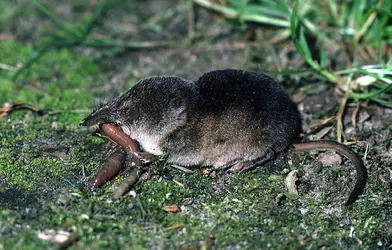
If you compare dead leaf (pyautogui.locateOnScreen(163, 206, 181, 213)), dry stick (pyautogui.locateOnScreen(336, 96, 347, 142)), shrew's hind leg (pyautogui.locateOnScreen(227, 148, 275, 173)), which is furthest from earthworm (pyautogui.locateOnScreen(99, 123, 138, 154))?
dry stick (pyautogui.locateOnScreen(336, 96, 347, 142))

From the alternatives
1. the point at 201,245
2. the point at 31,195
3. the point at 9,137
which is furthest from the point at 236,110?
the point at 9,137

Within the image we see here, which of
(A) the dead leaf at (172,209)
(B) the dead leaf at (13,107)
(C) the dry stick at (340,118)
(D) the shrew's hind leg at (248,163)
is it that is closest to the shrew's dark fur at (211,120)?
(D) the shrew's hind leg at (248,163)

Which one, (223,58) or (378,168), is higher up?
(223,58)

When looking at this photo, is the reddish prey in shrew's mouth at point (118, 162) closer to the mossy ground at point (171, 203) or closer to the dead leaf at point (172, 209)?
the mossy ground at point (171, 203)

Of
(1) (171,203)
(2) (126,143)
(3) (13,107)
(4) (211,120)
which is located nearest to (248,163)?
(4) (211,120)

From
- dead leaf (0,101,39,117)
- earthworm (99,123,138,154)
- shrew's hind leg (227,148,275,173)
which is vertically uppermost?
dead leaf (0,101,39,117)

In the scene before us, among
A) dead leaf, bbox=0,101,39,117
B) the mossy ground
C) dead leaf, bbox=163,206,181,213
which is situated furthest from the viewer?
dead leaf, bbox=0,101,39,117

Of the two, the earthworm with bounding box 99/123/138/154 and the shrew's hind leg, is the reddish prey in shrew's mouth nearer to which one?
the earthworm with bounding box 99/123/138/154

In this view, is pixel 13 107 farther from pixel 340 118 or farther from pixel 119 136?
pixel 340 118

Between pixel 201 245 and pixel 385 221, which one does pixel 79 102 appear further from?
pixel 385 221
